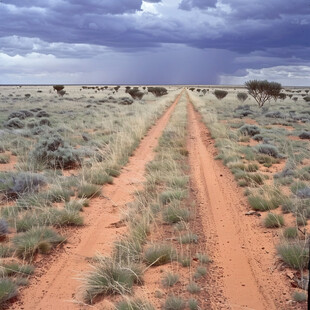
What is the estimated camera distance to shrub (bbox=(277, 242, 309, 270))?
5223 mm

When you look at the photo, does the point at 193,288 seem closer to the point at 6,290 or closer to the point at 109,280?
the point at 109,280

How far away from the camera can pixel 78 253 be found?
592cm

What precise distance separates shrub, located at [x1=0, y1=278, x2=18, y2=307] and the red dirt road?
4.8 inches

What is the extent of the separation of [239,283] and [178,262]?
97 cm

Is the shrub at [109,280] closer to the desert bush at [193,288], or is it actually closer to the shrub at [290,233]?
the desert bush at [193,288]

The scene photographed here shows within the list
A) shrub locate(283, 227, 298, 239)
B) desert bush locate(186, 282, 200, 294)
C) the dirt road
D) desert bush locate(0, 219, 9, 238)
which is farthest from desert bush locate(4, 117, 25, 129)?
desert bush locate(186, 282, 200, 294)

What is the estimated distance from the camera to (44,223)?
22.2ft

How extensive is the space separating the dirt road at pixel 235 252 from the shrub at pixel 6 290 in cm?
250

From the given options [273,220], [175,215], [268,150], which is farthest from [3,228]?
[268,150]

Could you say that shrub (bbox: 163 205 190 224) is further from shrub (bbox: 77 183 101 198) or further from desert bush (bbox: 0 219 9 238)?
desert bush (bbox: 0 219 9 238)

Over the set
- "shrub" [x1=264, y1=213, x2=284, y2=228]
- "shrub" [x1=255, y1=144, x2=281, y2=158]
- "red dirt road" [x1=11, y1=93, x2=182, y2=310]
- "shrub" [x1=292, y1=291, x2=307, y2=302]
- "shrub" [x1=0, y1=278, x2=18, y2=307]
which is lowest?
"red dirt road" [x1=11, y1=93, x2=182, y2=310]

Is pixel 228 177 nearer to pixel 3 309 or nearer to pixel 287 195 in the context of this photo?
pixel 287 195

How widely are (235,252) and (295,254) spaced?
95 cm

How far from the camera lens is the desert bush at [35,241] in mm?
5707
